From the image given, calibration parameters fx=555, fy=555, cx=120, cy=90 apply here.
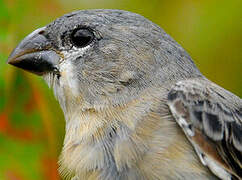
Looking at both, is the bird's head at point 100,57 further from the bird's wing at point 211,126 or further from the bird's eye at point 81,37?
the bird's wing at point 211,126

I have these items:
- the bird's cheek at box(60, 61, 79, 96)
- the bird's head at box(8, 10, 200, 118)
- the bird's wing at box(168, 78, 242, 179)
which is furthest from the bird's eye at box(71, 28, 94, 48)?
the bird's wing at box(168, 78, 242, 179)

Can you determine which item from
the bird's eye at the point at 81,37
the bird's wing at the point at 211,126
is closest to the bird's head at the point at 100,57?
the bird's eye at the point at 81,37

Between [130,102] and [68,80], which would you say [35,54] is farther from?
[130,102]

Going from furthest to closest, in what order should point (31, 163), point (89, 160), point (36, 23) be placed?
point (36, 23), point (31, 163), point (89, 160)

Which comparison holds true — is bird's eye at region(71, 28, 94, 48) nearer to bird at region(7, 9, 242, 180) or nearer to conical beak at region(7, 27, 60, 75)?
bird at region(7, 9, 242, 180)

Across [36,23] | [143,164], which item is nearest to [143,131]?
[143,164]

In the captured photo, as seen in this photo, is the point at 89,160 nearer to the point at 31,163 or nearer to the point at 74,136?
the point at 74,136

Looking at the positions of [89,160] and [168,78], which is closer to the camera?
[89,160]

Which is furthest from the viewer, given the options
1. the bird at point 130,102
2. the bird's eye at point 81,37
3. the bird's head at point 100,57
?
the bird's eye at point 81,37
